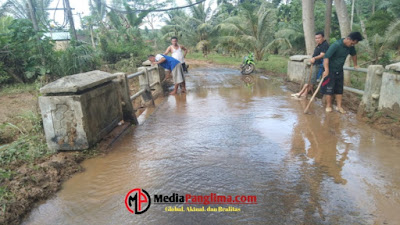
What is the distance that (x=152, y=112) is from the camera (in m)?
6.38

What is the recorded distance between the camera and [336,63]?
545 centimetres

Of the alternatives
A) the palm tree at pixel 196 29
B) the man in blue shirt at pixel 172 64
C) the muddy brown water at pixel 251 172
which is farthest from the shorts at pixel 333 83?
the palm tree at pixel 196 29

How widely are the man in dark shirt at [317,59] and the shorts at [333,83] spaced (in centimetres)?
99

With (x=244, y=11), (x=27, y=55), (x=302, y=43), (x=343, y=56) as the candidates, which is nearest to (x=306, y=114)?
(x=343, y=56)

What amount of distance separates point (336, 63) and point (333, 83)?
385mm

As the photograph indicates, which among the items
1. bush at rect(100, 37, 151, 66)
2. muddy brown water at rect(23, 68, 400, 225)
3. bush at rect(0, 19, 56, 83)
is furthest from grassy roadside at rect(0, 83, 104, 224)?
bush at rect(100, 37, 151, 66)

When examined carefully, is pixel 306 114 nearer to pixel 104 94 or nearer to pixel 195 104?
pixel 195 104

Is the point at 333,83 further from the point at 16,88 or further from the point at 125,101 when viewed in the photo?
the point at 16,88

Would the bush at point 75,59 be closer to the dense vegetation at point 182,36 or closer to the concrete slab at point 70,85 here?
the dense vegetation at point 182,36

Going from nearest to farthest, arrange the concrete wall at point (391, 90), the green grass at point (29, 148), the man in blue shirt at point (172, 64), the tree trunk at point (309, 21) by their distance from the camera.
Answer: the green grass at point (29, 148)
the concrete wall at point (391, 90)
the man in blue shirt at point (172, 64)
the tree trunk at point (309, 21)

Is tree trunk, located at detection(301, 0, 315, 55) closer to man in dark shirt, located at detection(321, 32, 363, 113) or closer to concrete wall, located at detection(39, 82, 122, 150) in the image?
man in dark shirt, located at detection(321, 32, 363, 113)

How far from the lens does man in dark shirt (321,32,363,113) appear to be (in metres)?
5.30

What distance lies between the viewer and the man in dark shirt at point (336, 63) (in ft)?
17.4
